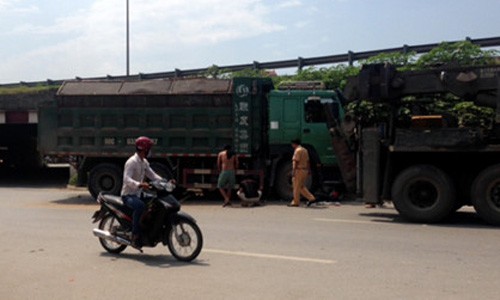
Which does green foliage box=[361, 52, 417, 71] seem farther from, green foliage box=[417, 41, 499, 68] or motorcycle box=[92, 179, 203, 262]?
motorcycle box=[92, 179, 203, 262]

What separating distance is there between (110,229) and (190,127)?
24.7ft

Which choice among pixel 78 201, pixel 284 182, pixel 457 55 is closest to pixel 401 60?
pixel 457 55

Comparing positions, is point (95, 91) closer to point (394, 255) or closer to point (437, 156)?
point (437, 156)

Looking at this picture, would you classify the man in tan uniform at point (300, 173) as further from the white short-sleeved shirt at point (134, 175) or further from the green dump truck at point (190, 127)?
the white short-sleeved shirt at point (134, 175)

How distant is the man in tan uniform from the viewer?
1438 cm

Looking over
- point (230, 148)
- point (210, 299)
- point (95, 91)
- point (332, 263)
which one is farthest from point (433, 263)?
point (95, 91)

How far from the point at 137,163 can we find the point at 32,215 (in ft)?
19.7

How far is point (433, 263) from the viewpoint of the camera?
7.59 m

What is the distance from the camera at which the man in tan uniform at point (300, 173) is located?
14375 mm

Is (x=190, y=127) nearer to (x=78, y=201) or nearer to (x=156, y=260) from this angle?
(x=78, y=201)

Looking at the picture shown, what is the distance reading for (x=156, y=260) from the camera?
7977mm

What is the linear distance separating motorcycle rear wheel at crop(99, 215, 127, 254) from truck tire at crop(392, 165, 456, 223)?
5.50m

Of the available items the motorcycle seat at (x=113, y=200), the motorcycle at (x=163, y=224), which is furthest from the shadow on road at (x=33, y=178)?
the motorcycle at (x=163, y=224)

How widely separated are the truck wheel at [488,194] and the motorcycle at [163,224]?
5.56 metres
